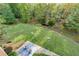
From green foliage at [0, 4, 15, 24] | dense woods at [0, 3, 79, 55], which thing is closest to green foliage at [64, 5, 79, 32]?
dense woods at [0, 3, 79, 55]

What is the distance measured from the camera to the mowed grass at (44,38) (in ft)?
3.63

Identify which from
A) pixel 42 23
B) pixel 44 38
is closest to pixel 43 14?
pixel 42 23

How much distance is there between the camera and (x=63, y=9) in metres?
1.14

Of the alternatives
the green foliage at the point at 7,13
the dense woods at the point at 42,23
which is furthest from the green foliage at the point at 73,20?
the green foliage at the point at 7,13

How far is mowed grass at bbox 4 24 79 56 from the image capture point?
1.11m

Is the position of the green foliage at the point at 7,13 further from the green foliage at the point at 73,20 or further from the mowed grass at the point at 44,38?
the green foliage at the point at 73,20

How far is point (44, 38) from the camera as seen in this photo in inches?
44.4

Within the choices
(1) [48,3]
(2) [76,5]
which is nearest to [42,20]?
(1) [48,3]

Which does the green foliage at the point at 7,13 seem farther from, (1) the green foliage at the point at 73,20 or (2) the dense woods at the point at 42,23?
(1) the green foliage at the point at 73,20

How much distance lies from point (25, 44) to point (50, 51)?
0.18 meters

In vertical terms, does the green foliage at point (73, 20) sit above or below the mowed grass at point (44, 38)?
above

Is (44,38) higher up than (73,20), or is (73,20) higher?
(73,20)

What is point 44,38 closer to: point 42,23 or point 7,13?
point 42,23

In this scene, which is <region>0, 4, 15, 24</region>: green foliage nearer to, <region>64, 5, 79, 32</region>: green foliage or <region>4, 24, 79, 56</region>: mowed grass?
<region>4, 24, 79, 56</region>: mowed grass
